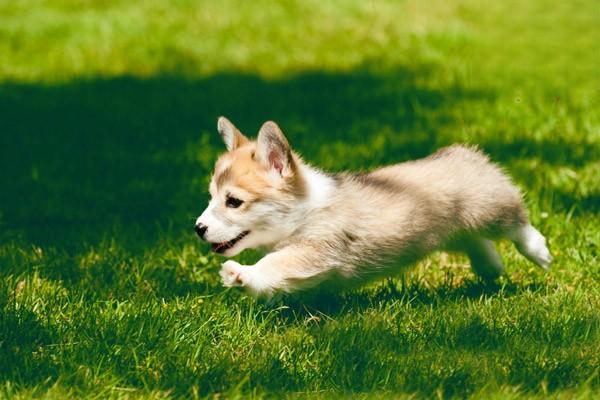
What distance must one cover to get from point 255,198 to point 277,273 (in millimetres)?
356

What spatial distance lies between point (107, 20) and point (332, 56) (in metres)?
2.76

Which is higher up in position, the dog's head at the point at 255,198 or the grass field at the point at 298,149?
the dog's head at the point at 255,198

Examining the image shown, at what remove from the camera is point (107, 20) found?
35.9 ft

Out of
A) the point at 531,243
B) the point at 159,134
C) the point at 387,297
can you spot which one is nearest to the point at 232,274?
the point at 387,297

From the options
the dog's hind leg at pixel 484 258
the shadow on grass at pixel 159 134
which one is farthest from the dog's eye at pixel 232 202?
the shadow on grass at pixel 159 134

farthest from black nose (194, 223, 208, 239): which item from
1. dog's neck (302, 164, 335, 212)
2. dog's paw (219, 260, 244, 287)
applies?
dog's neck (302, 164, 335, 212)

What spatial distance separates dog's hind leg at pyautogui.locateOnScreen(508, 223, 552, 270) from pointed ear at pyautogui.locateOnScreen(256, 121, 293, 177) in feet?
4.06

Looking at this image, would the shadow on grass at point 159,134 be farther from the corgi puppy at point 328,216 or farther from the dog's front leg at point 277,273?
the dog's front leg at point 277,273

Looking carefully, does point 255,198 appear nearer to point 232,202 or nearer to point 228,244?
point 232,202

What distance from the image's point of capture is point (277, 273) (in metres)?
4.13

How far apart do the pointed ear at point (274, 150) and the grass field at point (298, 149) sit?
2.03ft

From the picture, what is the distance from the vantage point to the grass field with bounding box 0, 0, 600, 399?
146 inches

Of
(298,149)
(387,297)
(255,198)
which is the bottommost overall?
(298,149)

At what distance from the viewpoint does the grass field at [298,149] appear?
3699 mm
